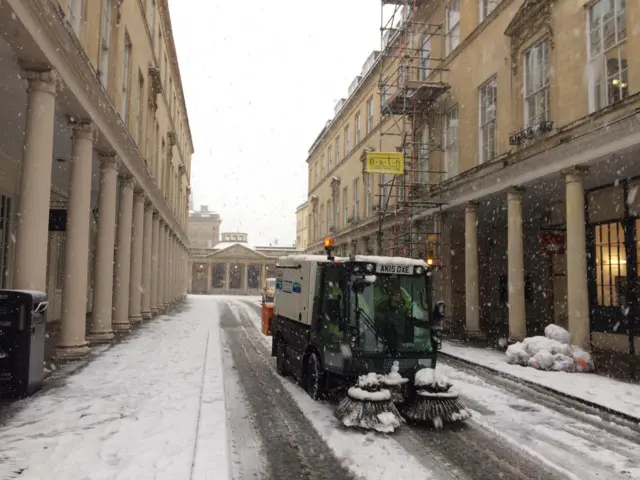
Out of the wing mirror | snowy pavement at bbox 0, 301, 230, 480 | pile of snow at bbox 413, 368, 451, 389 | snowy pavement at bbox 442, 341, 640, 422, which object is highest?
the wing mirror

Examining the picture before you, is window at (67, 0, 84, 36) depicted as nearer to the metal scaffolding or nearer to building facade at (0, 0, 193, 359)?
building facade at (0, 0, 193, 359)

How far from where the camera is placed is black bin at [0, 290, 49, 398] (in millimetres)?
7203

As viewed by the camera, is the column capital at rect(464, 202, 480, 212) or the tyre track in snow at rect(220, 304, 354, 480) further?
the column capital at rect(464, 202, 480, 212)

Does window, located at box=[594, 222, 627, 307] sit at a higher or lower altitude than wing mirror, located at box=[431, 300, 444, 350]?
higher

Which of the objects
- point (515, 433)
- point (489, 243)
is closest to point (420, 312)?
point (515, 433)

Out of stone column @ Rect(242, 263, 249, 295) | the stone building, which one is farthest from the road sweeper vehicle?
stone column @ Rect(242, 263, 249, 295)

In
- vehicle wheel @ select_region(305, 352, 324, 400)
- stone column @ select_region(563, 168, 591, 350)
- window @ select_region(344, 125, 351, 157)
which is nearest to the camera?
vehicle wheel @ select_region(305, 352, 324, 400)

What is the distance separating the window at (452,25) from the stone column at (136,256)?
14103mm

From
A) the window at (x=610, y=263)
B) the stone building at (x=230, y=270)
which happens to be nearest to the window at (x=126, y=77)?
the window at (x=610, y=263)

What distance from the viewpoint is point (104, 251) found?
46.0 ft

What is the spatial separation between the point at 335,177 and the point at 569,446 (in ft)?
101

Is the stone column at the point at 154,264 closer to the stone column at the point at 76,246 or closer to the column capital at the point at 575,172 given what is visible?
the stone column at the point at 76,246

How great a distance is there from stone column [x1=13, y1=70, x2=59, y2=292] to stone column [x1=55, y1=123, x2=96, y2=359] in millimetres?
2290

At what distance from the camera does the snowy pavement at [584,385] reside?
806 cm
